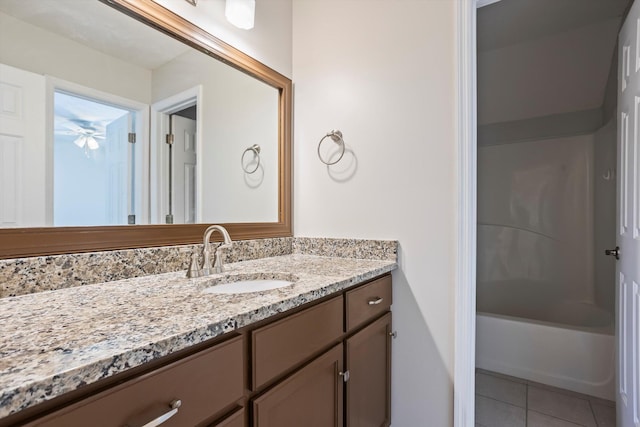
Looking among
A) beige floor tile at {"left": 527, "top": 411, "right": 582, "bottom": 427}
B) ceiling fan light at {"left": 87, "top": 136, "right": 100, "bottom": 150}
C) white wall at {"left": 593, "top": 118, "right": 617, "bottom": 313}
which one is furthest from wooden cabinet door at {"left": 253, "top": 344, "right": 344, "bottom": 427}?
white wall at {"left": 593, "top": 118, "right": 617, "bottom": 313}

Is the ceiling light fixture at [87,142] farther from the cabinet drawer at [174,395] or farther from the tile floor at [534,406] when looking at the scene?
the tile floor at [534,406]

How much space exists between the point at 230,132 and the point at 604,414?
250 cm

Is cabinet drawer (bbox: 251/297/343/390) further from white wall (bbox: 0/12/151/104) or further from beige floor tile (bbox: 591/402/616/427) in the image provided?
beige floor tile (bbox: 591/402/616/427)

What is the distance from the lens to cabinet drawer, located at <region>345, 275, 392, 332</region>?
1.16 meters

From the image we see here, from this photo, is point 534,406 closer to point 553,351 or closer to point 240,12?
point 553,351

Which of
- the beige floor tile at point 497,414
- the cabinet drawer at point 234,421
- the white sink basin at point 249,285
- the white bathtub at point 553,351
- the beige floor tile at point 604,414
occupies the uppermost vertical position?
the white sink basin at point 249,285

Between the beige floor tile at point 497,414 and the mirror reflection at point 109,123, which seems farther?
the beige floor tile at point 497,414

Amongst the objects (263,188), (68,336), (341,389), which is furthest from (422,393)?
(68,336)

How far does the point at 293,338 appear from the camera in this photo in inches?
34.7

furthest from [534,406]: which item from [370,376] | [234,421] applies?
[234,421]

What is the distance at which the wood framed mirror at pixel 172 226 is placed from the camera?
35.8 inches

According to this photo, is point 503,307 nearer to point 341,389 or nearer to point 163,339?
point 341,389

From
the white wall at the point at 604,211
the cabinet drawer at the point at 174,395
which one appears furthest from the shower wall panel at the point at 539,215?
the cabinet drawer at the point at 174,395

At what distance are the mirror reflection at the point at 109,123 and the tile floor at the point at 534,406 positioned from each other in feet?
5.71
